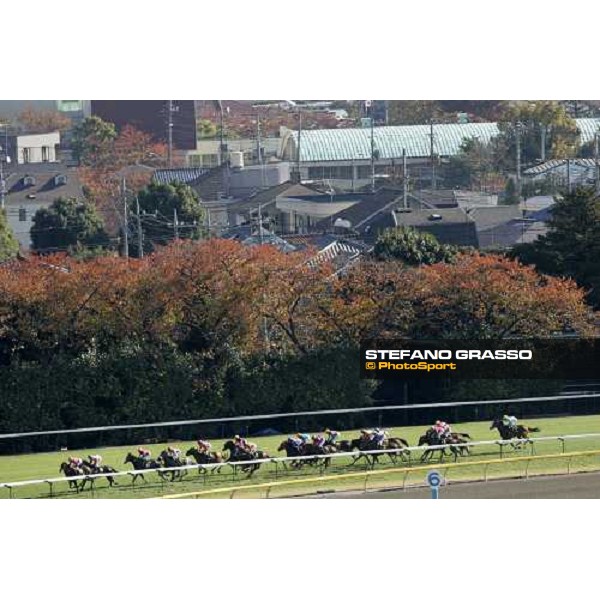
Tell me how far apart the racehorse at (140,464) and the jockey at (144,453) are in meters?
0.03

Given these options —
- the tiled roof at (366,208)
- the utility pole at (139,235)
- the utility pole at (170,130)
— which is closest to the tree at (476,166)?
the tiled roof at (366,208)

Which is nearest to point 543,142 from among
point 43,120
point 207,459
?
point 207,459

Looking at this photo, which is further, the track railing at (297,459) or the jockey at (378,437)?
the jockey at (378,437)

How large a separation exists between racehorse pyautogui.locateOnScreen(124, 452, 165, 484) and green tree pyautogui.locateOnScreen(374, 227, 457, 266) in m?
2.94

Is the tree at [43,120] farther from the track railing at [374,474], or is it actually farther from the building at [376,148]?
the track railing at [374,474]

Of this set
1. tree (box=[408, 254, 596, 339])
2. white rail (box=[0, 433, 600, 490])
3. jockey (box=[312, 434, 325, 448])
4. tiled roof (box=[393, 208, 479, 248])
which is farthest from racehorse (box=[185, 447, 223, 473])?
tiled roof (box=[393, 208, 479, 248])

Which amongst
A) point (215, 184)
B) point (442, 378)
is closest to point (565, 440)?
point (442, 378)

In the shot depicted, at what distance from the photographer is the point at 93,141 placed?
44750 millimetres

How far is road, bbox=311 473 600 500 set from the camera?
44.4 metres

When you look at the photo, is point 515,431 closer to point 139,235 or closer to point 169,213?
point 169,213

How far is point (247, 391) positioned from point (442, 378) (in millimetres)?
1866

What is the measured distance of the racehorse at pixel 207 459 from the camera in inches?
1751

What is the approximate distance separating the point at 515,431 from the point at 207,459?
298 centimetres

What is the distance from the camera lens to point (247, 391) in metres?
44.8
